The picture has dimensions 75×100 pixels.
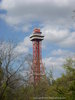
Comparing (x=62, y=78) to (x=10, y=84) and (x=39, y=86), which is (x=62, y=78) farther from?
(x=39, y=86)

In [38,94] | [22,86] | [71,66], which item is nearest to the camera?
[22,86]

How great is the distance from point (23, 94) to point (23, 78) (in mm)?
3242

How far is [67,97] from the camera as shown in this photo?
25766 millimetres

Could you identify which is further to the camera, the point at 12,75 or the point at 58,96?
the point at 58,96

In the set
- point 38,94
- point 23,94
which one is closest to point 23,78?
point 23,94

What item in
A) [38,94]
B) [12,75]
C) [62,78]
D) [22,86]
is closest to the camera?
[12,75]

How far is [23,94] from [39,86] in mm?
17488

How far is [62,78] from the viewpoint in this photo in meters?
31.5

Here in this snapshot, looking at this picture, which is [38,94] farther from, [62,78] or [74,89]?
[74,89]

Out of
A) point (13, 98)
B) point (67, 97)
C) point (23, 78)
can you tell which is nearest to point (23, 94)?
point (13, 98)

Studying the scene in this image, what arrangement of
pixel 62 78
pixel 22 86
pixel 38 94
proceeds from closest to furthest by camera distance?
pixel 22 86, pixel 62 78, pixel 38 94

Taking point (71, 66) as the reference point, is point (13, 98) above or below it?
below

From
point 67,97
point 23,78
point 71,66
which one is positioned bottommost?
point 67,97

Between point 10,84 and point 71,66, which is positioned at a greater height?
point 71,66
